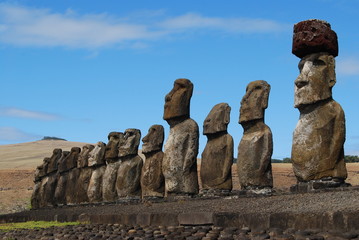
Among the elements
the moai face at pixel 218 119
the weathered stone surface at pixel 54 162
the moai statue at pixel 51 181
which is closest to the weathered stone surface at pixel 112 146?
the moai statue at pixel 51 181

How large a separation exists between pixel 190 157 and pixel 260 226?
20.9 feet

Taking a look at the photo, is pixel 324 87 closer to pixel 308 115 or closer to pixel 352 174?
pixel 308 115

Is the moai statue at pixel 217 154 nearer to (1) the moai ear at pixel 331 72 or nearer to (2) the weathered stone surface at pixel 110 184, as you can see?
(1) the moai ear at pixel 331 72

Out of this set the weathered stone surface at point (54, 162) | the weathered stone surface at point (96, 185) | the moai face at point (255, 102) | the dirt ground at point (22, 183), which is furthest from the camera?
the dirt ground at point (22, 183)

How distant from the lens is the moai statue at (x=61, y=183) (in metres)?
22.5

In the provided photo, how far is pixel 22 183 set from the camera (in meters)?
41.9

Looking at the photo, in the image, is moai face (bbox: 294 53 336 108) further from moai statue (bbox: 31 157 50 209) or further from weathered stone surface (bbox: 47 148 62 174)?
moai statue (bbox: 31 157 50 209)

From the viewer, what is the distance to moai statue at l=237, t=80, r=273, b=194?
1224cm

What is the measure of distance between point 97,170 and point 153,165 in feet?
14.2

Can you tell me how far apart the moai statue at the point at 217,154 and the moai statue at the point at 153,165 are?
2280 millimetres

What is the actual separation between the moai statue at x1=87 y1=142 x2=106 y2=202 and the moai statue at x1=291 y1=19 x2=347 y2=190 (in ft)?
31.6

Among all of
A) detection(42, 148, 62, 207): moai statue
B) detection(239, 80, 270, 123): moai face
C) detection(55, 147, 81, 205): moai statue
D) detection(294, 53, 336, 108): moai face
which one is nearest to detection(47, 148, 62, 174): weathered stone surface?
detection(42, 148, 62, 207): moai statue

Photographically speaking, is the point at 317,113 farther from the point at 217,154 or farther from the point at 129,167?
the point at 129,167

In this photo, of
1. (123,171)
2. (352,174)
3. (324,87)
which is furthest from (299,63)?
(352,174)
